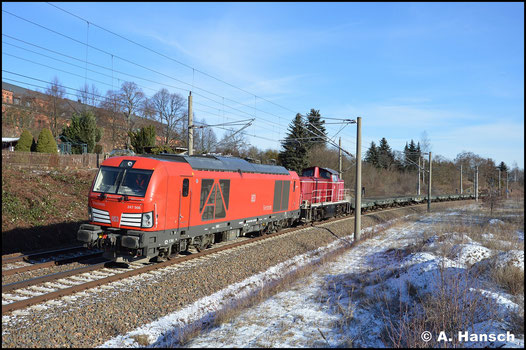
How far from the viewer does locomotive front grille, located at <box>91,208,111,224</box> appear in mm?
9820

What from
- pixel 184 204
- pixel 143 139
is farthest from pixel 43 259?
pixel 143 139

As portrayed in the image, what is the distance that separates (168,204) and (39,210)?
859 cm

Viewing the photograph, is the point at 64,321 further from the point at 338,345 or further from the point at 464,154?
the point at 464,154

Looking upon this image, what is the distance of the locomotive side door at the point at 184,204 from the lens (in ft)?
35.1

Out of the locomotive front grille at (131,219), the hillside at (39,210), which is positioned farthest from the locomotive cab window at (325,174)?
the locomotive front grille at (131,219)

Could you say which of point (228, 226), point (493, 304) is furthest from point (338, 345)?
point (228, 226)

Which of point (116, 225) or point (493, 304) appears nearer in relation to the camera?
point (493, 304)

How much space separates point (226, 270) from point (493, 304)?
6.57m

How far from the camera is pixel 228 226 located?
13414 mm

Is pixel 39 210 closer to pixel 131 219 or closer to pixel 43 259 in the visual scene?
pixel 43 259

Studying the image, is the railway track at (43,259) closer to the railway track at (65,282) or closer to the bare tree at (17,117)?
the railway track at (65,282)

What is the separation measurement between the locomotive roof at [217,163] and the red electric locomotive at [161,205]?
0.03m

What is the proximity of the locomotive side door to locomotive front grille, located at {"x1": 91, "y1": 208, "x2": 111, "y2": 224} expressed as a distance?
1.96 metres

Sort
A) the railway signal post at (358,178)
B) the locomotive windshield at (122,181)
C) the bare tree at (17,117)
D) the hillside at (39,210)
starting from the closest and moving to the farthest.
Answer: the locomotive windshield at (122,181), the hillside at (39,210), the railway signal post at (358,178), the bare tree at (17,117)
